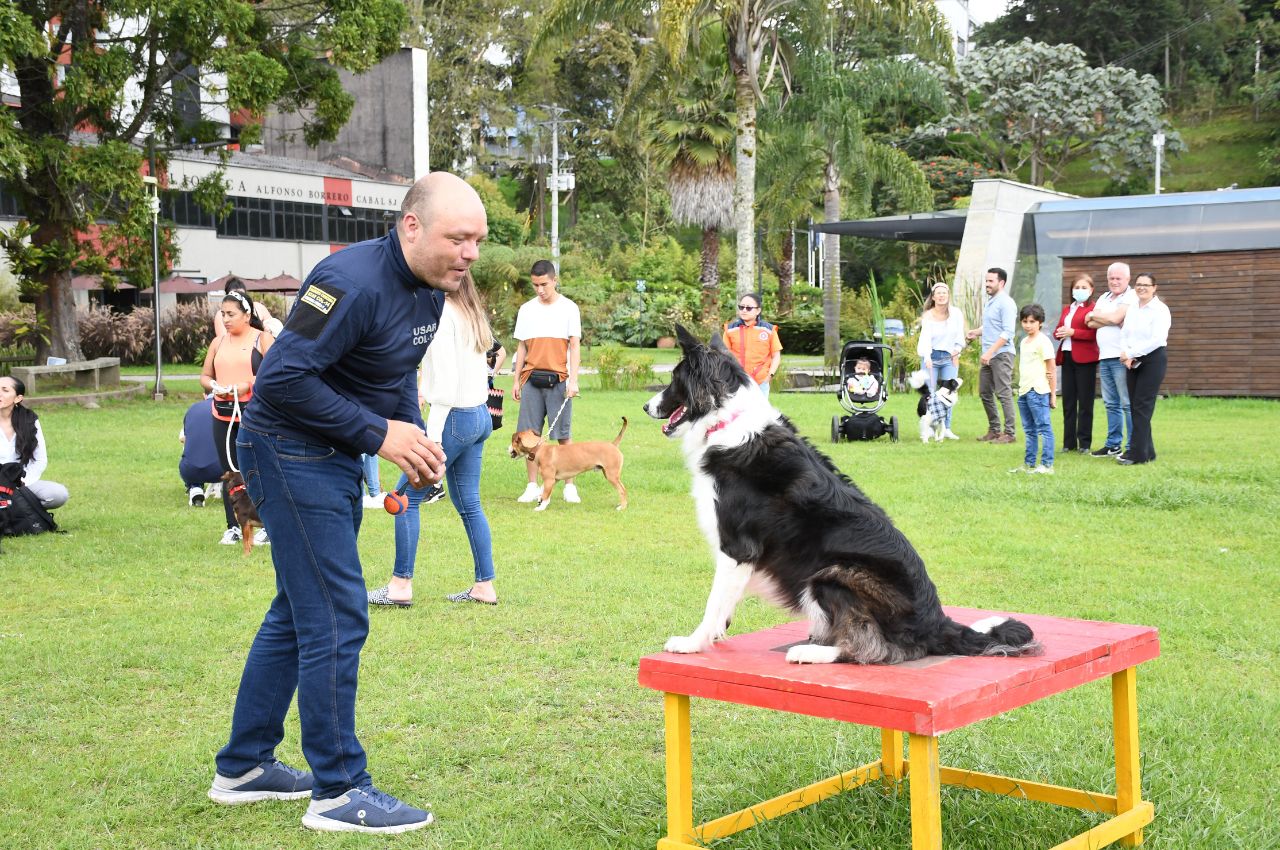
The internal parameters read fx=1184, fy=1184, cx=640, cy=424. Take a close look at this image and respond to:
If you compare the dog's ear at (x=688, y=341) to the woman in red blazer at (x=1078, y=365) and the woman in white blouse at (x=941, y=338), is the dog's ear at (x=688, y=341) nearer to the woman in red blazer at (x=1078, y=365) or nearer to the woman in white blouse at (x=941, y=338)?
the woman in red blazer at (x=1078, y=365)

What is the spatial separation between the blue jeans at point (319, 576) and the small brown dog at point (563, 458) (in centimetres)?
688

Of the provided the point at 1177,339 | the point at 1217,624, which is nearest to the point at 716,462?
the point at 1217,624

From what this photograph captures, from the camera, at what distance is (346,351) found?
3779 millimetres

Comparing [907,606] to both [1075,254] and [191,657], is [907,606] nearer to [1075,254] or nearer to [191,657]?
[191,657]

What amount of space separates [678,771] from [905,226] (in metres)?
27.9

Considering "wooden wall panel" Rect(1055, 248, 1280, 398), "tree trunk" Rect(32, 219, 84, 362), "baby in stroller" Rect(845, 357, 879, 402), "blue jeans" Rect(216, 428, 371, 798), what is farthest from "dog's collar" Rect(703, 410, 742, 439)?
"tree trunk" Rect(32, 219, 84, 362)

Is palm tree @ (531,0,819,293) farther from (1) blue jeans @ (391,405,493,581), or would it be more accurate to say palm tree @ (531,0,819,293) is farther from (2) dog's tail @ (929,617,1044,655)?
(2) dog's tail @ (929,617,1044,655)

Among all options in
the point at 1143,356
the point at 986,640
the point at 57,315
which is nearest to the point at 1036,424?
the point at 1143,356

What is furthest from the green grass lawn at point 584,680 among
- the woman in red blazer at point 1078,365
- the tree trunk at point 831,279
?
the tree trunk at point 831,279

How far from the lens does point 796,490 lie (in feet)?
12.8

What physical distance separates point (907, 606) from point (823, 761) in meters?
1.16

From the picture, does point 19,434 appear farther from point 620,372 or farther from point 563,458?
point 620,372

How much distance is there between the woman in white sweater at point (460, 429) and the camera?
23.8 feet

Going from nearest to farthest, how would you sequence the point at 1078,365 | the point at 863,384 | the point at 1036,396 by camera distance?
the point at 1036,396
the point at 1078,365
the point at 863,384
